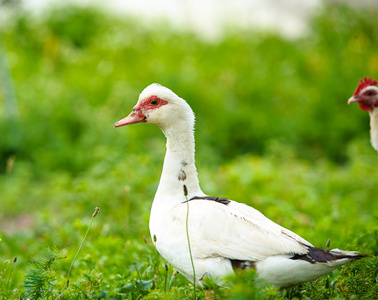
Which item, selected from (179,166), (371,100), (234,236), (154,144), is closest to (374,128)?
(371,100)

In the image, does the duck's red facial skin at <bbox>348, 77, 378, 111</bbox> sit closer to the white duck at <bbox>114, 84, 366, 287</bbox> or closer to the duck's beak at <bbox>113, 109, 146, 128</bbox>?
the white duck at <bbox>114, 84, 366, 287</bbox>

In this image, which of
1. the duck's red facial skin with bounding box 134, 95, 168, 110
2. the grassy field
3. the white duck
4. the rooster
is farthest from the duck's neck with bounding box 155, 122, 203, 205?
the rooster

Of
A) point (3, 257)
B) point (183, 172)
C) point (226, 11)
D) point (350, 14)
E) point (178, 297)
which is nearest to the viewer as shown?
point (178, 297)

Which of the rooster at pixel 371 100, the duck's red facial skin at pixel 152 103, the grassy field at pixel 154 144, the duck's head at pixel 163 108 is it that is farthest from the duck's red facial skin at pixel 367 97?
the duck's red facial skin at pixel 152 103

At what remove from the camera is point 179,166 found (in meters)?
3.57

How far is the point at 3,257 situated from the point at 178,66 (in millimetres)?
5666

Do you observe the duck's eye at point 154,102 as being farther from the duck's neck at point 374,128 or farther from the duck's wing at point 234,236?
the duck's neck at point 374,128

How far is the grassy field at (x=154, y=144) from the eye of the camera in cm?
376

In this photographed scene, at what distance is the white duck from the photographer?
299 cm

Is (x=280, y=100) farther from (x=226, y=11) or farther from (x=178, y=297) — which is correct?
(x=178, y=297)

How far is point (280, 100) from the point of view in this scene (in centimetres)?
923

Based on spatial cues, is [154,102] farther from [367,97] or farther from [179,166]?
[367,97]

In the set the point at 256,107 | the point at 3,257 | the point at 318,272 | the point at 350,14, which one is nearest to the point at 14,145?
the point at 3,257

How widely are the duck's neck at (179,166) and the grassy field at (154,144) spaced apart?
0.43 m
